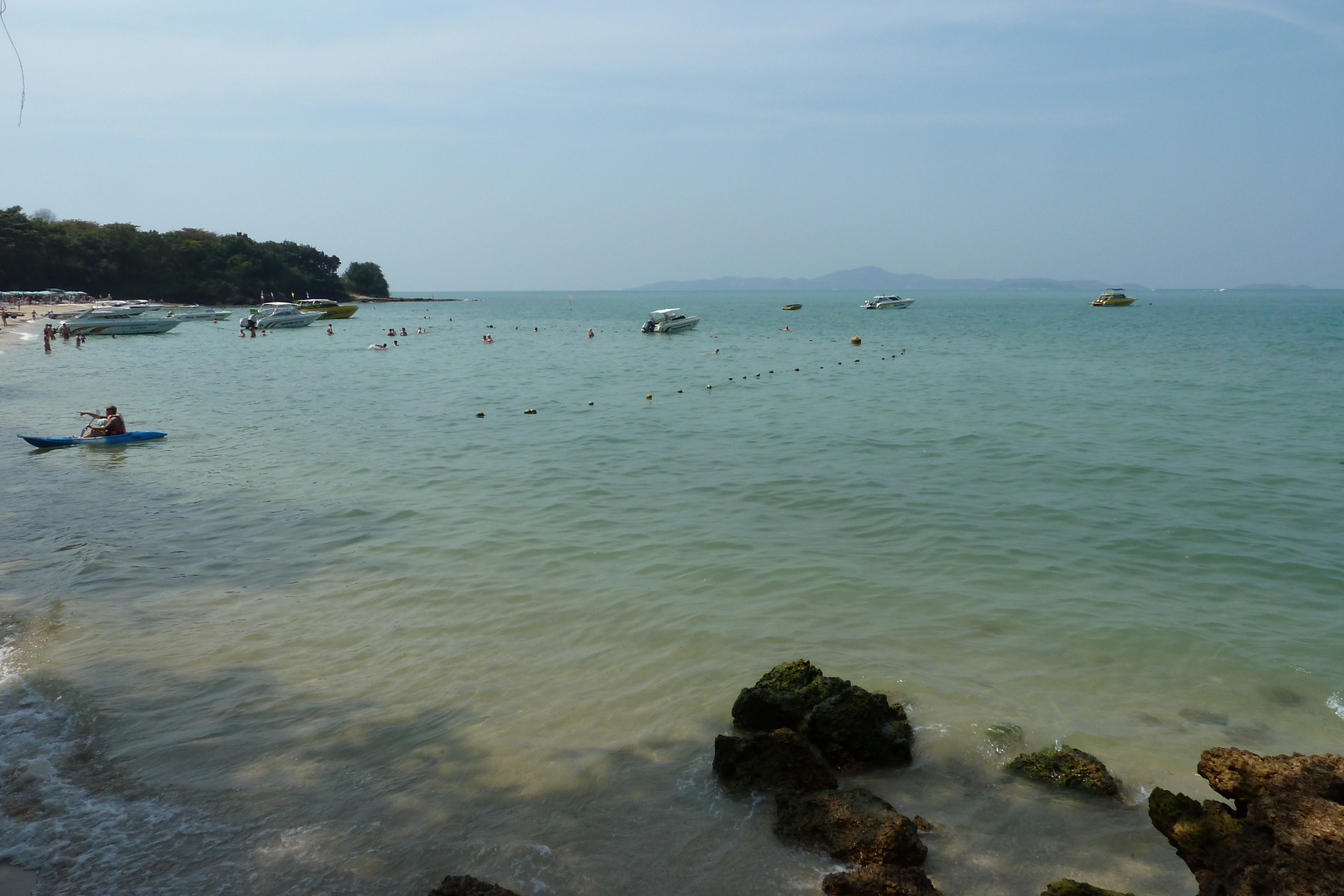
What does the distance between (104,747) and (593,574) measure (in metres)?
5.88

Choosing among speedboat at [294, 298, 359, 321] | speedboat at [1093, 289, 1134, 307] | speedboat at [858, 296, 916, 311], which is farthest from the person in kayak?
speedboat at [1093, 289, 1134, 307]

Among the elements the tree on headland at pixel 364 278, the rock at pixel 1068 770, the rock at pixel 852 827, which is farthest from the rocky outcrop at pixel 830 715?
the tree on headland at pixel 364 278

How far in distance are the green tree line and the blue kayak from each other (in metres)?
97.5

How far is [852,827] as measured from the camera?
17.9ft

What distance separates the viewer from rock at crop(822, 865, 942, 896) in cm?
491

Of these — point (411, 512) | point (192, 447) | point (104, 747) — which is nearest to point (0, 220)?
point (192, 447)

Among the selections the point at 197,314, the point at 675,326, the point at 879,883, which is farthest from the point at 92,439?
the point at 197,314

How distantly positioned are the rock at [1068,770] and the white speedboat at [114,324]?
71.4 meters

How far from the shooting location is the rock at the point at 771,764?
6176 millimetres

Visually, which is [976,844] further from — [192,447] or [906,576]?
[192,447]

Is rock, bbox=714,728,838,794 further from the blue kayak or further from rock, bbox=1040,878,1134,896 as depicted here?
the blue kayak

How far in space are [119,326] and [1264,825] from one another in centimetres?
7859

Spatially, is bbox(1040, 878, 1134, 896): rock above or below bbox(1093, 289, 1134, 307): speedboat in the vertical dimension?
below

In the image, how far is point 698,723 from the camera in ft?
24.6
